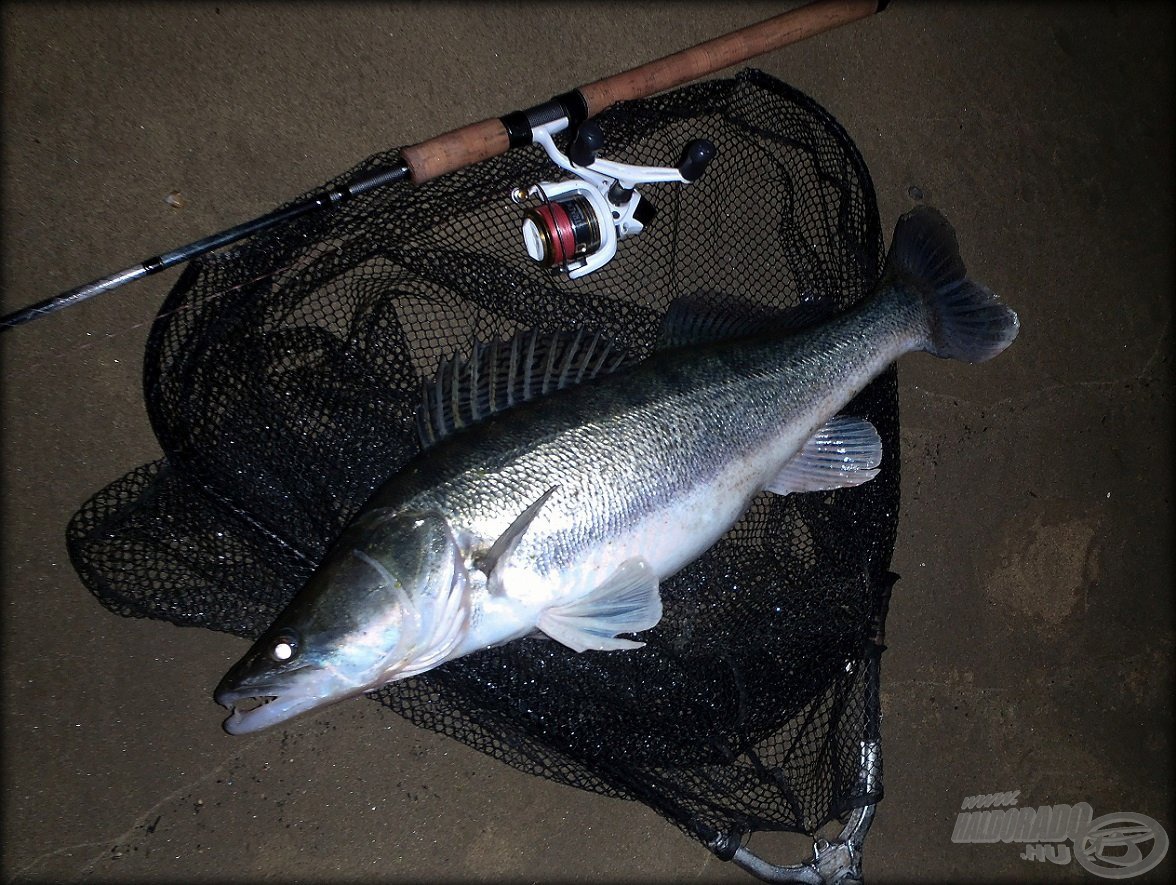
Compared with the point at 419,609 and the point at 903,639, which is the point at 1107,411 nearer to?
the point at 903,639

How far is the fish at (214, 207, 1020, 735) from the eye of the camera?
177 cm

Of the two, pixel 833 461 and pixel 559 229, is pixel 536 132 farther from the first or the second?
pixel 833 461

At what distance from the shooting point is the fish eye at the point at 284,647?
1.71 metres

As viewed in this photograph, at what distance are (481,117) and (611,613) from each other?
5.67 feet

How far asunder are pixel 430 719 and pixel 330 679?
25.6 inches

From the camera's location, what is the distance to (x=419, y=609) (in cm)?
181

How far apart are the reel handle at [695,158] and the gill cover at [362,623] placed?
49.4 inches

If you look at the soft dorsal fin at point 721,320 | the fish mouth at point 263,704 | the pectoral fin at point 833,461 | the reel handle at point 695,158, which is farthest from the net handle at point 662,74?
the fish mouth at point 263,704

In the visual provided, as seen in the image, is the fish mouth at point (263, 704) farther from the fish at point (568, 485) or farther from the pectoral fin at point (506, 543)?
the pectoral fin at point (506, 543)

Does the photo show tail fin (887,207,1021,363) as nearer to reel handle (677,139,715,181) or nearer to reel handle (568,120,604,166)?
reel handle (677,139,715,181)

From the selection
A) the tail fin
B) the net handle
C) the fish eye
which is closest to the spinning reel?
the net handle

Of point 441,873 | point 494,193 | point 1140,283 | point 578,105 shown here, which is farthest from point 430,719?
point 1140,283

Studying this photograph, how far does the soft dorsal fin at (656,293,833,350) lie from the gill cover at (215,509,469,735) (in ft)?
3.16

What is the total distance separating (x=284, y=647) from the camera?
1.72 m
